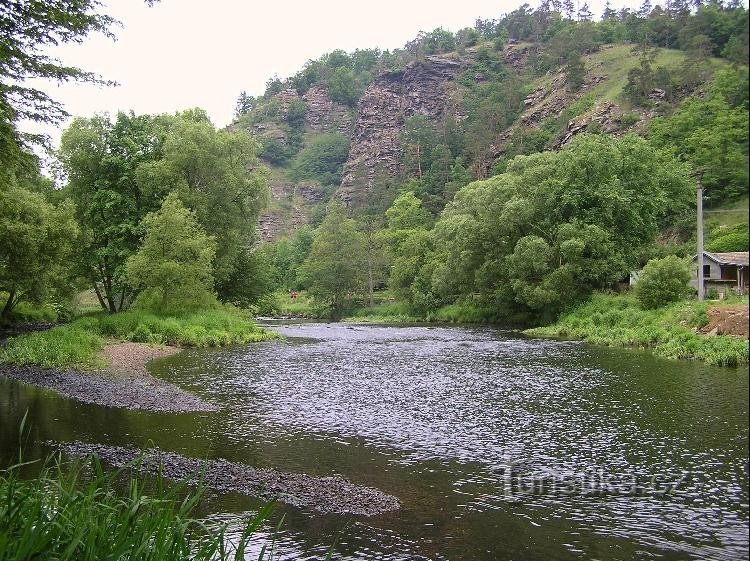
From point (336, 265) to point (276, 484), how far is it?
217 feet

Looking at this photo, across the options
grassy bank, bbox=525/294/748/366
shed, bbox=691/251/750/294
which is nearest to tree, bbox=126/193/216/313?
grassy bank, bbox=525/294/748/366

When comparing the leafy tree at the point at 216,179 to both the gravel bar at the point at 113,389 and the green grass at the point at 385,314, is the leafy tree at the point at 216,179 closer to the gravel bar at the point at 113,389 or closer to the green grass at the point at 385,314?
the gravel bar at the point at 113,389

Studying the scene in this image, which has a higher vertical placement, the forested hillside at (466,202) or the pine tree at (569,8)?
the pine tree at (569,8)

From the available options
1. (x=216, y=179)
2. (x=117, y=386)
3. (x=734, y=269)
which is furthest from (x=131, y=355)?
(x=734, y=269)

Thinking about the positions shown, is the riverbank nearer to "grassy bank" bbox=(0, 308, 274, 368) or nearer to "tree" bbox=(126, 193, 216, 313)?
"grassy bank" bbox=(0, 308, 274, 368)

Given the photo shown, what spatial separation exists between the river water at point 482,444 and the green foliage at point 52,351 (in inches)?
130

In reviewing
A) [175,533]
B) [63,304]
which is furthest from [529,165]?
[175,533]

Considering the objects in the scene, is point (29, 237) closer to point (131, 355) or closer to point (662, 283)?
point (131, 355)

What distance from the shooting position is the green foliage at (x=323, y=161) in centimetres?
17225

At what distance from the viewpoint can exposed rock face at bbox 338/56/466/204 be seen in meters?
148

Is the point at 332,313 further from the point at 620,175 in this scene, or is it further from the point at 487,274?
the point at 620,175

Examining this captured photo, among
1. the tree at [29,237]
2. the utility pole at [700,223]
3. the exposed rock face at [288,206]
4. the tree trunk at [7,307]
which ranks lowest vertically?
the tree trunk at [7,307]

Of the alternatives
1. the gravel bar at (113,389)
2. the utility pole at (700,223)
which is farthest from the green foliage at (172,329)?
the utility pole at (700,223)

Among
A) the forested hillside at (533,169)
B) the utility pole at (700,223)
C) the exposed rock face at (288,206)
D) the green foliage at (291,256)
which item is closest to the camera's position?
Result: the utility pole at (700,223)
